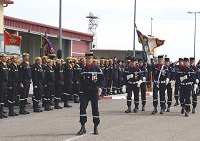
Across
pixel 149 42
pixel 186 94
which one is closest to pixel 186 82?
pixel 186 94

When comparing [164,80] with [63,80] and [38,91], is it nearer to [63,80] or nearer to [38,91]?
[38,91]

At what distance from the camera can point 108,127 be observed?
1305cm

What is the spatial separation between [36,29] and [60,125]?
30.3 meters

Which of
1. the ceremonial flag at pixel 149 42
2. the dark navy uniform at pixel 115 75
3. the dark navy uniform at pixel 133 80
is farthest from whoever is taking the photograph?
the ceremonial flag at pixel 149 42

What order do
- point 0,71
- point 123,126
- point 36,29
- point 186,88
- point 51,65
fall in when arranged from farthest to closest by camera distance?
point 36,29 < point 51,65 < point 186,88 < point 0,71 < point 123,126

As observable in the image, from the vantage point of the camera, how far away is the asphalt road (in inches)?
446

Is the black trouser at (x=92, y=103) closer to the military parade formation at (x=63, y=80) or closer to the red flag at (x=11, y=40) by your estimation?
the military parade formation at (x=63, y=80)

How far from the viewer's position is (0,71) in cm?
1498

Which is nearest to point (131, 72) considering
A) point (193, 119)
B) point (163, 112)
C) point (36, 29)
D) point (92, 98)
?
point (163, 112)

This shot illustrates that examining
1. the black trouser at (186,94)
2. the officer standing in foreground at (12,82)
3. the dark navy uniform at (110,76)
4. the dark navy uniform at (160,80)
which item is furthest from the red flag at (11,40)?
the black trouser at (186,94)

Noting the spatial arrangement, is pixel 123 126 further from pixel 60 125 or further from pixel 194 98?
pixel 194 98

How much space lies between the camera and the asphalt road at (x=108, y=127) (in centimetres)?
1133

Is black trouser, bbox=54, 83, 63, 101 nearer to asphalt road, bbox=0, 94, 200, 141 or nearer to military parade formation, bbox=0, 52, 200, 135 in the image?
military parade formation, bbox=0, 52, 200, 135

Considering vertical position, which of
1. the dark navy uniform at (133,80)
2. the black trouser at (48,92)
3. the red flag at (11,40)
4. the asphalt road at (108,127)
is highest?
the red flag at (11,40)
